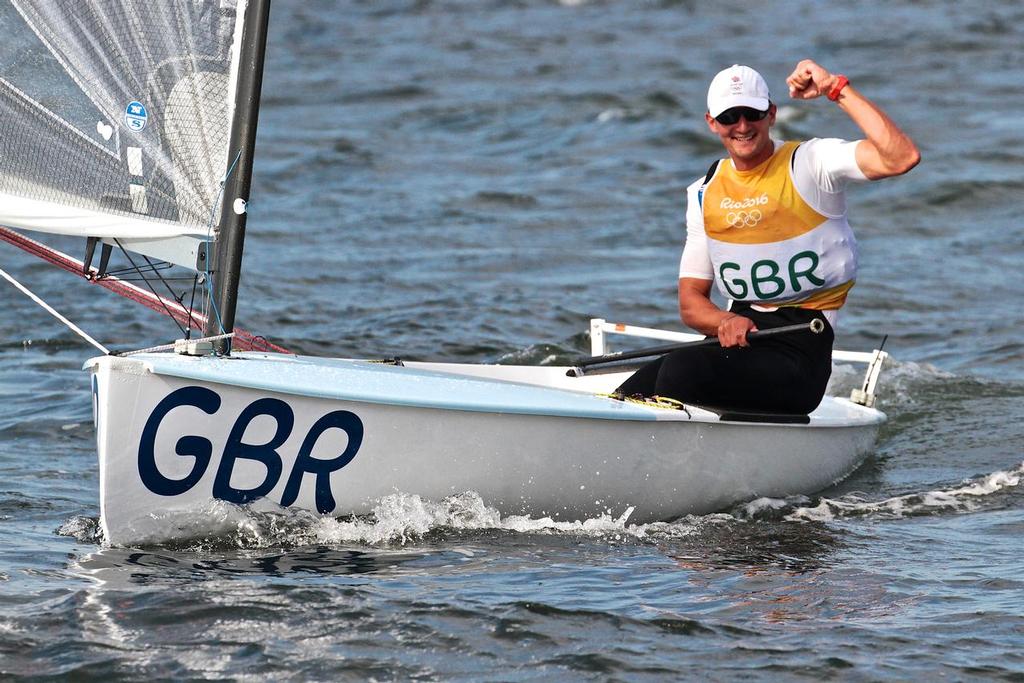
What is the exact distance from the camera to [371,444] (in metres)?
4.30

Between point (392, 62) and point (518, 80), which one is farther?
point (392, 62)

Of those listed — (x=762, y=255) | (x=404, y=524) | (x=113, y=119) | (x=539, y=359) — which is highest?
(x=113, y=119)

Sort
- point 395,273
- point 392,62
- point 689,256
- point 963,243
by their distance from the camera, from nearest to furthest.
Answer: point 689,256, point 395,273, point 963,243, point 392,62

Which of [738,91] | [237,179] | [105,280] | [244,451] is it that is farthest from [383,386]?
[738,91]

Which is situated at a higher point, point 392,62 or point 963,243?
point 392,62

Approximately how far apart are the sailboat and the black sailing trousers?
0.22 meters

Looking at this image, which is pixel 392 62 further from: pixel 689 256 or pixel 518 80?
pixel 689 256

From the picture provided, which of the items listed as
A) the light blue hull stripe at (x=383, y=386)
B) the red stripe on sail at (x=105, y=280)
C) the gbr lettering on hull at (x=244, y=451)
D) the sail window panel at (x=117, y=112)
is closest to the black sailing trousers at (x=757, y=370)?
the light blue hull stripe at (x=383, y=386)

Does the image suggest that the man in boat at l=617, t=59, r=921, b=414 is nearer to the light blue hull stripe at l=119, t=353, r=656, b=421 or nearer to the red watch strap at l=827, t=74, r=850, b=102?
the red watch strap at l=827, t=74, r=850, b=102

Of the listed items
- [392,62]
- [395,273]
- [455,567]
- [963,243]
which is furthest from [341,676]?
[392,62]

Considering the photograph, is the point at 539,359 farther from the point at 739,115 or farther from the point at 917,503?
the point at 739,115

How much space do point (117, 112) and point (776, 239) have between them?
205 cm

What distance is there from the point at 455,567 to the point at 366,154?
31.8 ft

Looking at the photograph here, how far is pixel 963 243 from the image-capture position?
10.3 meters
